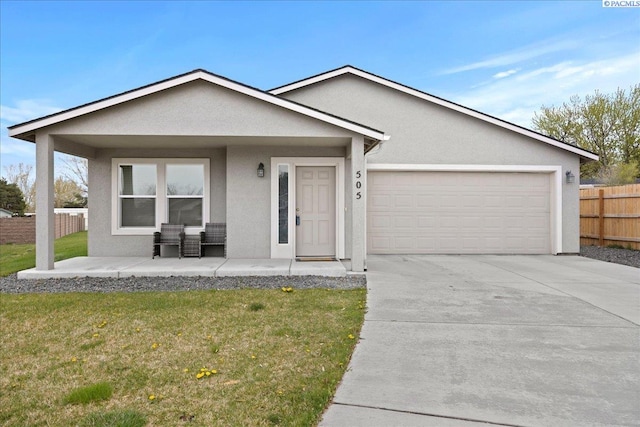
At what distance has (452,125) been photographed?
11727mm

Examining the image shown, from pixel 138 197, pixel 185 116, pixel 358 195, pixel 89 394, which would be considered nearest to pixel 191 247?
pixel 138 197

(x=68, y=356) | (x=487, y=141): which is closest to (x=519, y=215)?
(x=487, y=141)

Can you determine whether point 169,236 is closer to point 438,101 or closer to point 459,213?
point 459,213

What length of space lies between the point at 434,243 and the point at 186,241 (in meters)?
6.65

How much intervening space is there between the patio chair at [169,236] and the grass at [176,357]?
334cm

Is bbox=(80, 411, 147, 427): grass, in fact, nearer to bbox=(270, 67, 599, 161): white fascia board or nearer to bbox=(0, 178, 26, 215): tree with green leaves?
bbox=(270, 67, 599, 161): white fascia board

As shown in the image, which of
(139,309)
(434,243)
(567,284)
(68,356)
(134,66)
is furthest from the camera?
(134,66)

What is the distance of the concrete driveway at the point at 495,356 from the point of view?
2895 mm

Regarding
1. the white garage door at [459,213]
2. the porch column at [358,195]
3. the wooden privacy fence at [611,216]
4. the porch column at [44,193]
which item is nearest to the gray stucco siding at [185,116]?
the porch column at [44,193]

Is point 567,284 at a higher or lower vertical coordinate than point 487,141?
→ lower

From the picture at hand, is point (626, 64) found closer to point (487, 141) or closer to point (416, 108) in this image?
point (487, 141)

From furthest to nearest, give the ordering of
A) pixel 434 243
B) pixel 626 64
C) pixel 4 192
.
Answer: pixel 4 192 < pixel 626 64 < pixel 434 243

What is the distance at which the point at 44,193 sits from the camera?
7.83 meters

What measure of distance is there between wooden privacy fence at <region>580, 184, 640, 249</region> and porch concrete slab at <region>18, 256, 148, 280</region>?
13.9 metres
